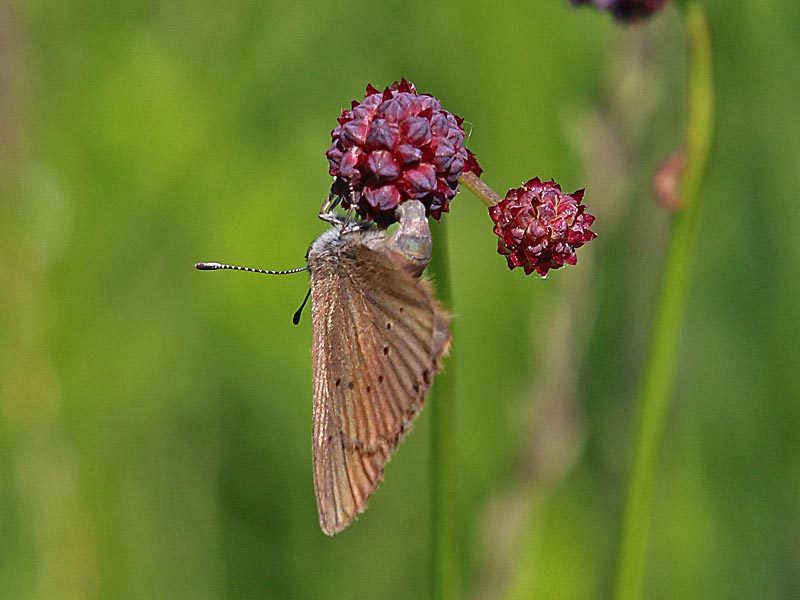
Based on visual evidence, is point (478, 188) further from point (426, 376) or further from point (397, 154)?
point (426, 376)

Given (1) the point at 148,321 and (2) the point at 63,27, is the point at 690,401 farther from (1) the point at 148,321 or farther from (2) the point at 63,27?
(2) the point at 63,27

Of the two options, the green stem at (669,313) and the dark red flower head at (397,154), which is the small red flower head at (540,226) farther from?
the green stem at (669,313)

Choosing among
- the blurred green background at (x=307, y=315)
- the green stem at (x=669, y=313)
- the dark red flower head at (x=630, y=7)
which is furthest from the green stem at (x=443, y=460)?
the dark red flower head at (x=630, y=7)

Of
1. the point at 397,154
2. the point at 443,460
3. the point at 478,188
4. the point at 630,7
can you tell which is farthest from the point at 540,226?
the point at 630,7

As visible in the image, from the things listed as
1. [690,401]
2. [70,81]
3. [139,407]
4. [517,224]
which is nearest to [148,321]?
[139,407]

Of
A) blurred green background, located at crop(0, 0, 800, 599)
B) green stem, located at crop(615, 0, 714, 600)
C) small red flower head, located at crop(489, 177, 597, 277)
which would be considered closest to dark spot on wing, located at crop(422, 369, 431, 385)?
small red flower head, located at crop(489, 177, 597, 277)

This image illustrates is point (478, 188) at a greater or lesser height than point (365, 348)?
greater
